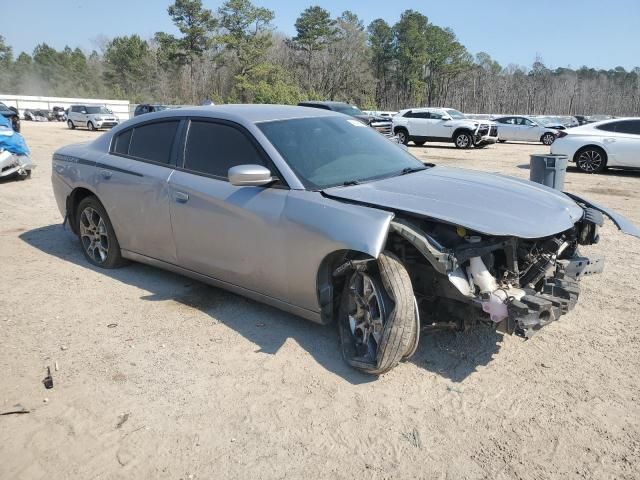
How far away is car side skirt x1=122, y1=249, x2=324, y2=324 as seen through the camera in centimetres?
366

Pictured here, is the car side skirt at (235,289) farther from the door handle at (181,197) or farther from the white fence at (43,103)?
the white fence at (43,103)

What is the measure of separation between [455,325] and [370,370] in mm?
640

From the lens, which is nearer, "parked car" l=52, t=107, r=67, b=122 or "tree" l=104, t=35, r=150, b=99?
"parked car" l=52, t=107, r=67, b=122

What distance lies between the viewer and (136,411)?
3.02 metres

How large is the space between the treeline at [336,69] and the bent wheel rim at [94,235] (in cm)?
4752

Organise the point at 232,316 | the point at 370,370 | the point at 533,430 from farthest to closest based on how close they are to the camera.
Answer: the point at 232,316 → the point at 370,370 → the point at 533,430

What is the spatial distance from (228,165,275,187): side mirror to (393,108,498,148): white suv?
19466 millimetres

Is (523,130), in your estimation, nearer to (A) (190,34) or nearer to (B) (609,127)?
(B) (609,127)

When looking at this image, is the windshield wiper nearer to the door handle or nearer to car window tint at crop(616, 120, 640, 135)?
the door handle

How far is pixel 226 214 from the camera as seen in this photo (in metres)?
3.95

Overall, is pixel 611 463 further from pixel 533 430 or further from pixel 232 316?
pixel 232 316

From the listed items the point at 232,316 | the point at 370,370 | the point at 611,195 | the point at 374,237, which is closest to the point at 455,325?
the point at 370,370

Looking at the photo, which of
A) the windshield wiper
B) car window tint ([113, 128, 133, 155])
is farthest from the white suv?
the windshield wiper

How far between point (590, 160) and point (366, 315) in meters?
12.7
